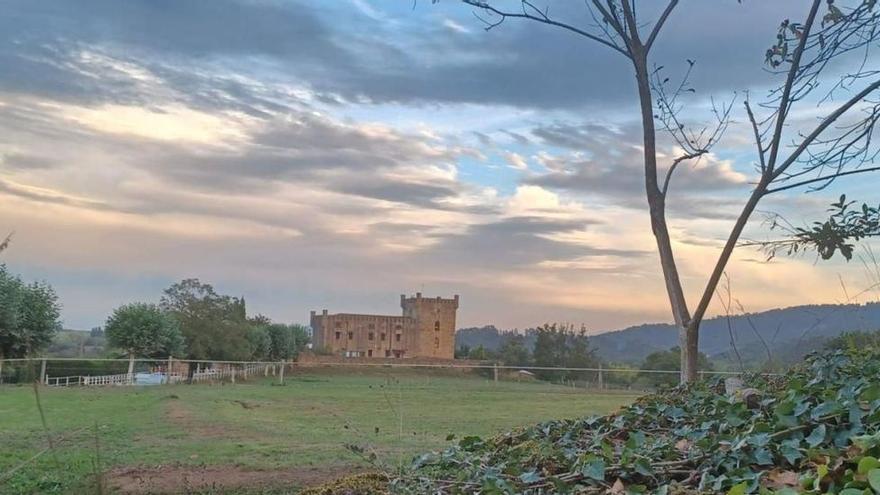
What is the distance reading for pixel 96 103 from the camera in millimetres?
8875

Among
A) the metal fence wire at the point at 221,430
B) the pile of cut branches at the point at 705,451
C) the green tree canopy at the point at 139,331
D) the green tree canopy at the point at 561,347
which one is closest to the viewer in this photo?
the pile of cut branches at the point at 705,451

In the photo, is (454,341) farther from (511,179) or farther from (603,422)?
(603,422)

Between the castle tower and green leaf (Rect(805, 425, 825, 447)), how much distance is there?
4573 cm

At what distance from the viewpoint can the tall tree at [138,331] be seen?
29.7m

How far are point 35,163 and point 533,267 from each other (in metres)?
7.47

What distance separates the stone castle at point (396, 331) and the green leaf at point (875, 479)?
149ft

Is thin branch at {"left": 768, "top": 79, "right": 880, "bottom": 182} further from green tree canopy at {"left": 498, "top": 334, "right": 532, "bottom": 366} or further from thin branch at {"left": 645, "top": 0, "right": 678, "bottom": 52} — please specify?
green tree canopy at {"left": 498, "top": 334, "right": 532, "bottom": 366}

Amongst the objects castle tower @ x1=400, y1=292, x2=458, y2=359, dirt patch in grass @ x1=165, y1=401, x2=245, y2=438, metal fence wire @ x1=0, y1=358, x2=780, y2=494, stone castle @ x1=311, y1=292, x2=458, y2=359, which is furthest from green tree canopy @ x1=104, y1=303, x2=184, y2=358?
castle tower @ x1=400, y1=292, x2=458, y2=359

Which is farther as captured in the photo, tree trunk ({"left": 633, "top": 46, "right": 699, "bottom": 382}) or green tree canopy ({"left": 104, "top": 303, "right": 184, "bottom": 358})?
green tree canopy ({"left": 104, "top": 303, "right": 184, "bottom": 358})

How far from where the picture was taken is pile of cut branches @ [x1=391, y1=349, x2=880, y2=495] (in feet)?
6.47

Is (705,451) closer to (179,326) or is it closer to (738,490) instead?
(738,490)

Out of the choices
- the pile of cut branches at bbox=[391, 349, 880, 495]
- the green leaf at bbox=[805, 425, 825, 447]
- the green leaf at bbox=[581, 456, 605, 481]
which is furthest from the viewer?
the green leaf at bbox=[581, 456, 605, 481]

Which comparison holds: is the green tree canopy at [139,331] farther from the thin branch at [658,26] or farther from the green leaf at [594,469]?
the green leaf at [594,469]

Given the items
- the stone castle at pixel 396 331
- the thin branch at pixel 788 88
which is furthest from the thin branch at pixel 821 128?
the stone castle at pixel 396 331
